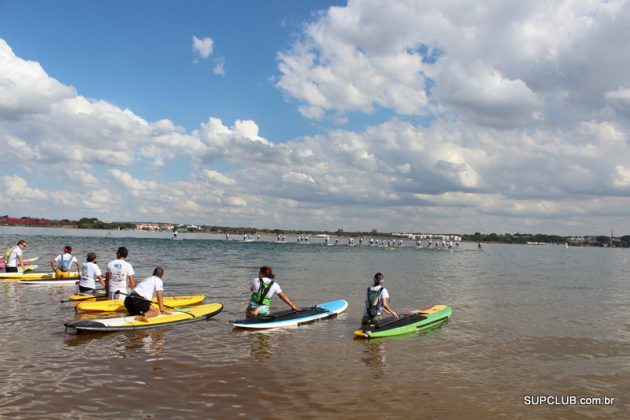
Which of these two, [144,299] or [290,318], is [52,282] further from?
[290,318]

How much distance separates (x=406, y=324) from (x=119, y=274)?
976 cm

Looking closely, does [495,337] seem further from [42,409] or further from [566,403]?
[42,409]

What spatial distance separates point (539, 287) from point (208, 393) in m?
27.7

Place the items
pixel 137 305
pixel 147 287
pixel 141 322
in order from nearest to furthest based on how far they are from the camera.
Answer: pixel 141 322
pixel 137 305
pixel 147 287

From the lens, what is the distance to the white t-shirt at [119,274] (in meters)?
14.7

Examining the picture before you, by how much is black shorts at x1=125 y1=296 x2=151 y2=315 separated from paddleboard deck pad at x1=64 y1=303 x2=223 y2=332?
20 cm

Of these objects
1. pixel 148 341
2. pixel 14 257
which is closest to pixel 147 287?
pixel 148 341

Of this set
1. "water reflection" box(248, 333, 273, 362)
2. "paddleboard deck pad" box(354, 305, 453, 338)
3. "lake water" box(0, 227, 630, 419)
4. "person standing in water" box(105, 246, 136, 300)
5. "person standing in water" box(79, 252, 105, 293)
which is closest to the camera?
"lake water" box(0, 227, 630, 419)

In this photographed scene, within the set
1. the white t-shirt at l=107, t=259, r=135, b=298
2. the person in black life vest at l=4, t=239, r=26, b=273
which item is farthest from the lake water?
the person in black life vest at l=4, t=239, r=26, b=273

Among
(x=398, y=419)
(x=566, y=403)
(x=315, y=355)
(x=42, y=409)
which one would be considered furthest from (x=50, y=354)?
(x=566, y=403)

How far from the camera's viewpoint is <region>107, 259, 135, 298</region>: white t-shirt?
14.7 m

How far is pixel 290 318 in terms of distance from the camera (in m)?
14.7

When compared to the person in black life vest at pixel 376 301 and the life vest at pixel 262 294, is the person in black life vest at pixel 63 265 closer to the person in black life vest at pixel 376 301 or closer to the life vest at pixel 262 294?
the life vest at pixel 262 294

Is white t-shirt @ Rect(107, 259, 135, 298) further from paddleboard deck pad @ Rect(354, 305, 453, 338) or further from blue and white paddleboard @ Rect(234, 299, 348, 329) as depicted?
paddleboard deck pad @ Rect(354, 305, 453, 338)
